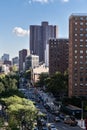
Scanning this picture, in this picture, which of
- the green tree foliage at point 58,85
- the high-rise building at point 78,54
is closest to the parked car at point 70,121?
the high-rise building at point 78,54

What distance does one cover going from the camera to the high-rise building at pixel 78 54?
138125mm

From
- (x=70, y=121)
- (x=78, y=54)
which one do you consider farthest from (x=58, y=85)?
(x=70, y=121)

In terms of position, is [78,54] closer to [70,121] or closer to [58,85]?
[58,85]

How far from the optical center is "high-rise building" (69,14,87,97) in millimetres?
Answer: 138125

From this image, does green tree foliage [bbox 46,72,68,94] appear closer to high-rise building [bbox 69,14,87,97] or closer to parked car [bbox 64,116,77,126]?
high-rise building [bbox 69,14,87,97]

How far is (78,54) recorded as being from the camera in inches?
5482

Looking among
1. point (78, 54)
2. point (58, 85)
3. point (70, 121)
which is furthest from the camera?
point (58, 85)

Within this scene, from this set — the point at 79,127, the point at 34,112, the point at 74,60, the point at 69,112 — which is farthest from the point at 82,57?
the point at 34,112

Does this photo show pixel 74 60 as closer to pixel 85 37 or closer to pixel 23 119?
pixel 85 37

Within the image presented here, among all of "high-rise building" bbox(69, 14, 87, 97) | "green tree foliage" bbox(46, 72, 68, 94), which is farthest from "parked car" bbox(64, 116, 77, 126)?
"green tree foliage" bbox(46, 72, 68, 94)

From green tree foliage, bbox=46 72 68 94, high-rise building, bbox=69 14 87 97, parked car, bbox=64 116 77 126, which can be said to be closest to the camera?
parked car, bbox=64 116 77 126

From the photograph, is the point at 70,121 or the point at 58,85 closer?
the point at 70,121

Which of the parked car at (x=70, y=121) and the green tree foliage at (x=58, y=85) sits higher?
the green tree foliage at (x=58, y=85)

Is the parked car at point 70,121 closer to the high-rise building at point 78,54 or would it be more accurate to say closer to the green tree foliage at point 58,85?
the high-rise building at point 78,54
